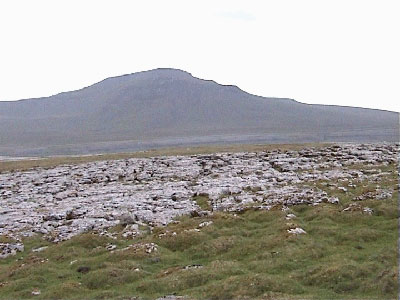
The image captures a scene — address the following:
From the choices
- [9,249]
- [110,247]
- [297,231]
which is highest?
[297,231]

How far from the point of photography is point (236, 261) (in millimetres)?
24984

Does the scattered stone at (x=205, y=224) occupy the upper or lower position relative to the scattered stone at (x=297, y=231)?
lower

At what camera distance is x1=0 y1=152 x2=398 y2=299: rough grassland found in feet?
68.9

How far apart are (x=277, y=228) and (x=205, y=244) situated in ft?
14.1

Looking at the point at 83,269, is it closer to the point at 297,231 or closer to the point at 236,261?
the point at 236,261

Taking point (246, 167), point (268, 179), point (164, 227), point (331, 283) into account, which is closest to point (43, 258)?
point (164, 227)

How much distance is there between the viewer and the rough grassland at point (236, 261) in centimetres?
2102

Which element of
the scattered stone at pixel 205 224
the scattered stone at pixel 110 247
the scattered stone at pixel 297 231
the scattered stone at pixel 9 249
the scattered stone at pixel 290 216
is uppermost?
the scattered stone at pixel 290 216

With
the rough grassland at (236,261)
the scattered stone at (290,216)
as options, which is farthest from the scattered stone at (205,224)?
the scattered stone at (290,216)

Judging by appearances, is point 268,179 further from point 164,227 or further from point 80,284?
point 80,284

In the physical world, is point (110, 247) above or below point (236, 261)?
below

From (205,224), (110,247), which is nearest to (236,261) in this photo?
(205,224)

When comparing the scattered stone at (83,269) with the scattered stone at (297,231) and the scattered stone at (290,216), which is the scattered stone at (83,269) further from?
the scattered stone at (290,216)

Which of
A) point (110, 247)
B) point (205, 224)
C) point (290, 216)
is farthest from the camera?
point (290, 216)
